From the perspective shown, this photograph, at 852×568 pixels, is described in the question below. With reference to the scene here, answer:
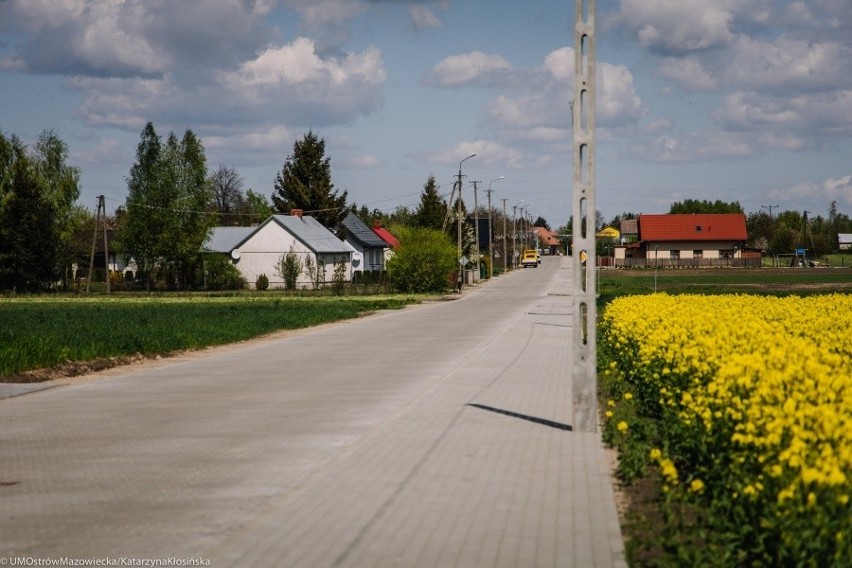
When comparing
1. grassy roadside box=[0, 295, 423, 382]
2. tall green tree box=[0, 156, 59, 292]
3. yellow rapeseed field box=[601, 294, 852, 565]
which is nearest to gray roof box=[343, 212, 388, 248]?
tall green tree box=[0, 156, 59, 292]

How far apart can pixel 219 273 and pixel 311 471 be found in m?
69.1

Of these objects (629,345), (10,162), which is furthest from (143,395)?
(10,162)

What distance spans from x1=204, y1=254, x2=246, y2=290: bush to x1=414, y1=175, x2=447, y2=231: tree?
80.1ft

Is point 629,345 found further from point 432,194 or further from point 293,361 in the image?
point 432,194

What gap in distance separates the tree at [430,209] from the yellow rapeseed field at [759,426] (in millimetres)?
83391

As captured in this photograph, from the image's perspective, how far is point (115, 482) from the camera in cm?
918

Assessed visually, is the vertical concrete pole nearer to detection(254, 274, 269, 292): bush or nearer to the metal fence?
detection(254, 274, 269, 292): bush

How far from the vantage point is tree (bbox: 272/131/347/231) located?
93562 mm

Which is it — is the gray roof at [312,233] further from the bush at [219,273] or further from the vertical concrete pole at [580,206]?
the vertical concrete pole at [580,206]

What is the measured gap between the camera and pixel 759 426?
7.51 m

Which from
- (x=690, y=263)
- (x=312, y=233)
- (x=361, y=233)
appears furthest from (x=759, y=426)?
(x=690, y=263)

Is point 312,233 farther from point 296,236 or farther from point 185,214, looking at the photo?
point 185,214

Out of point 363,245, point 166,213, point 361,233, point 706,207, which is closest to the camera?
point 166,213

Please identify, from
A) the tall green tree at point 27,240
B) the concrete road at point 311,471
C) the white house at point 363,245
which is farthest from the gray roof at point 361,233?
the concrete road at point 311,471
